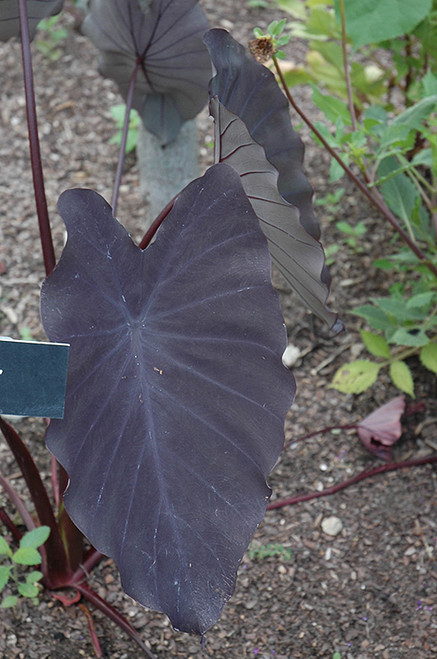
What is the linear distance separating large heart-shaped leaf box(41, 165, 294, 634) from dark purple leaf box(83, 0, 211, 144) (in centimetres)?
71

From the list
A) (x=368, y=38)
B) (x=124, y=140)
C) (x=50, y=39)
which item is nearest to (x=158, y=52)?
(x=124, y=140)

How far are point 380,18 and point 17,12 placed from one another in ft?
2.32

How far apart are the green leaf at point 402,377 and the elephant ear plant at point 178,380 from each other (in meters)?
0.78

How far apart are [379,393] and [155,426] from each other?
1019 mm

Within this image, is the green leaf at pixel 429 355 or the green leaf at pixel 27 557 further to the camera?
the green leaf at pixel 429 355

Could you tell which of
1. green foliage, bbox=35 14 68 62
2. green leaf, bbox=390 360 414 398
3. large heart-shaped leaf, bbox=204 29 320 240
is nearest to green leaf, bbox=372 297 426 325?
green leaf, bbox=390 360 414 398

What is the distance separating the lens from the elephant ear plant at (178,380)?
36.5 inches

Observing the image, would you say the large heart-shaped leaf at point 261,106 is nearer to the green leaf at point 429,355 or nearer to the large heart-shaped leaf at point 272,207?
the large heart-shaped leaf at point 272,207

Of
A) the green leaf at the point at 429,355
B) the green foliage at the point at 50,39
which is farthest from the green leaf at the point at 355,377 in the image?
the green foliage at the point at 50,39

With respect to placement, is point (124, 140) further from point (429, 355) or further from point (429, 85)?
point (429, 355)

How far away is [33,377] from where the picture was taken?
910mm

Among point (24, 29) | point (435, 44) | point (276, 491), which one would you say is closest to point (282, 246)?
point (24, 29)

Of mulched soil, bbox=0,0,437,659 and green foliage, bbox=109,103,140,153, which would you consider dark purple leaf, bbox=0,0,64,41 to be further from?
green foliage, bbox=109,103,140,153

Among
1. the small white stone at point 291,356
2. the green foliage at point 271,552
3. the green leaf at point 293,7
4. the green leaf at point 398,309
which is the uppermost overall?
the green leaf at point 293,7
